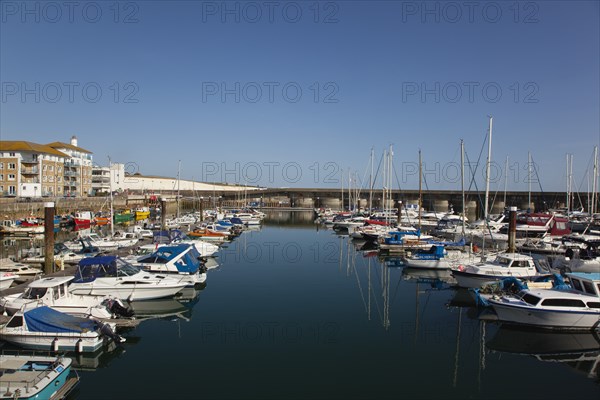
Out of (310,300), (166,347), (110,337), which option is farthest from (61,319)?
(310,300)

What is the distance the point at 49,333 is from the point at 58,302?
2836mm

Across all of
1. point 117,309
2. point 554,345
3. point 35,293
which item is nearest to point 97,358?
point 117,309

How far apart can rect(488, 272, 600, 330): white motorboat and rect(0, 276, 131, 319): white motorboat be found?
1824 centimetres

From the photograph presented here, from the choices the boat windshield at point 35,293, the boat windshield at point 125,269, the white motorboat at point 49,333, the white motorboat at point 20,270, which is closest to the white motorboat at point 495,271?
the boat windshield at point 125,269

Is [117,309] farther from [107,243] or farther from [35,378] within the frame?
[107,243]

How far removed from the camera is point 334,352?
58.0 ft

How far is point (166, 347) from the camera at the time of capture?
18.1m

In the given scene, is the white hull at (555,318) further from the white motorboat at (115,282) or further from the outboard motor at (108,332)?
the white motorboat at (115,282)

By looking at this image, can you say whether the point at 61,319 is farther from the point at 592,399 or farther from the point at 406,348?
the point at 592,399

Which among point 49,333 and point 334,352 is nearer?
point 49,333

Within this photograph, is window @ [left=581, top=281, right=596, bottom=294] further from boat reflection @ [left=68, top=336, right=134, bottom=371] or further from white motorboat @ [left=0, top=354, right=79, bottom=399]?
white motorboat @ [left=0, top=354, right=79, bottom=399]

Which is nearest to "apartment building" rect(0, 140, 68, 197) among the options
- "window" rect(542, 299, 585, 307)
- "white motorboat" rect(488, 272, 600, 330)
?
"white motorboat" rect(488, 272, 600, 330)

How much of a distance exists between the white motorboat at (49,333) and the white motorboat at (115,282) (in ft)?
17.6

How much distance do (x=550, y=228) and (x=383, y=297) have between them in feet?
105
